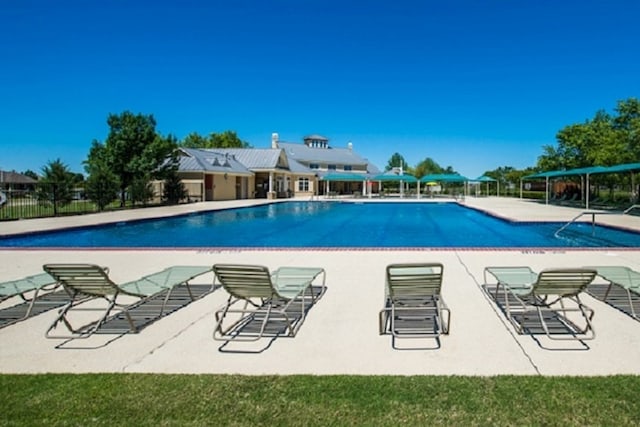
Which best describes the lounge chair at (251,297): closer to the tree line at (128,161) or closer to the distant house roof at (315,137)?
the tree line at (128,161)

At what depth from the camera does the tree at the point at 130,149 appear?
27.1 m

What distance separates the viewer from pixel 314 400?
10.3ft

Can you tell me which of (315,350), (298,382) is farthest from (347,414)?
(315,350)

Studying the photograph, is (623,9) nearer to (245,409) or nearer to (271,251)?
(271,251)

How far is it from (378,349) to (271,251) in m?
6.80

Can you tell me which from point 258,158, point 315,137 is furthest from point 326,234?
point 315,137

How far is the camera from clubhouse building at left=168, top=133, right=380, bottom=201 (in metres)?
33.8

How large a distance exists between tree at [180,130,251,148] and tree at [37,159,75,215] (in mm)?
43126

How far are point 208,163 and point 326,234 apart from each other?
21184mm

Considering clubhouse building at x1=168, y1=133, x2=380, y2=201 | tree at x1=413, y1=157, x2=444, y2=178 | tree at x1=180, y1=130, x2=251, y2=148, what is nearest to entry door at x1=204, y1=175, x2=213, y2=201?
clubhouse building at x1=168, y1=133, x2=380, y2=201

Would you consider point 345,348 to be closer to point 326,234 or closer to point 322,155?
point 326,234

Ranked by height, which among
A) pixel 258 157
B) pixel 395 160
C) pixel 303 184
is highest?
pixel 395 160

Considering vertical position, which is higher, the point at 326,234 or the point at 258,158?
the point at 258,158

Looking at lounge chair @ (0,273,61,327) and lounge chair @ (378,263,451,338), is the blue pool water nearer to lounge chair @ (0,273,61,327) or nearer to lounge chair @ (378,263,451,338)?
lounge chair @ (0,273,61,327)
